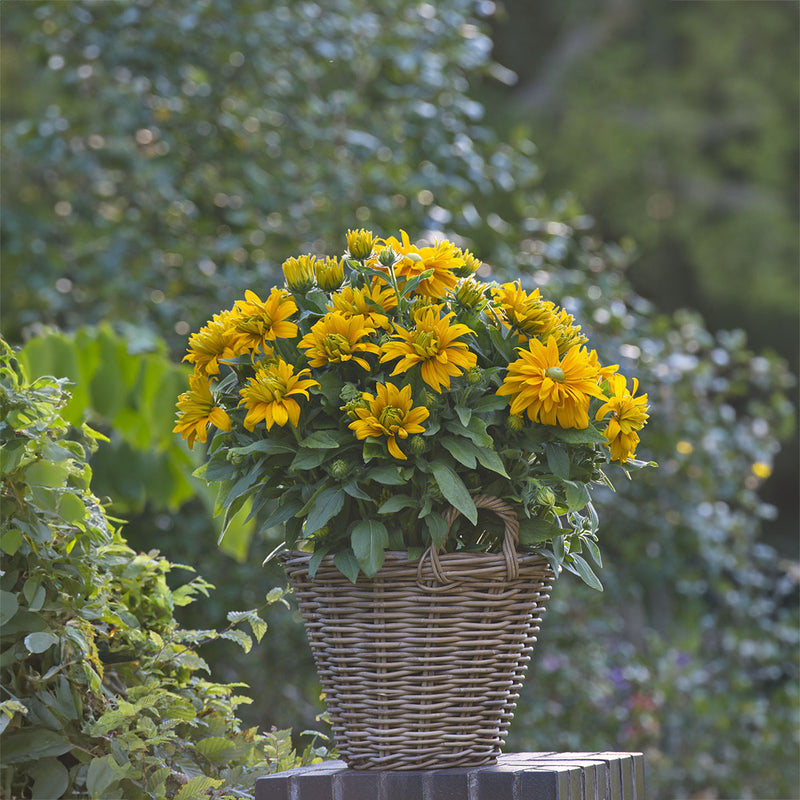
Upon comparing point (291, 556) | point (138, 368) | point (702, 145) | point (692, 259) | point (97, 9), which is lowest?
point (291, 556)

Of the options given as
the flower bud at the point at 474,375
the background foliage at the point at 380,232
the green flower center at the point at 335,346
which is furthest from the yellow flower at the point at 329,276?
the background foliage at the point at 380,232

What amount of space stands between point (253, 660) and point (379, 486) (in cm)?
246

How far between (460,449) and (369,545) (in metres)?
0.15

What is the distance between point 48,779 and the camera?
1188mm

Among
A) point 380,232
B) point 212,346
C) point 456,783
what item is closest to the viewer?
point 456,783

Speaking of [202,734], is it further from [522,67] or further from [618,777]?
[522,67]

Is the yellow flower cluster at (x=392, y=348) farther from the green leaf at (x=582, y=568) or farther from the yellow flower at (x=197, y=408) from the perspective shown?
the green leaf at (x=582, y=568)

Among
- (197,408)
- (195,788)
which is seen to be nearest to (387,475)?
(197,408)

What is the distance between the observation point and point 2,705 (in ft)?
3.59

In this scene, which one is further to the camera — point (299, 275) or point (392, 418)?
point (299, 275)

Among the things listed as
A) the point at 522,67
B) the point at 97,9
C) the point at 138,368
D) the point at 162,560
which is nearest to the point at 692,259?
the point at 522,67

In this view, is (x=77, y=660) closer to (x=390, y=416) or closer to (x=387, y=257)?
(x=390, y=416)

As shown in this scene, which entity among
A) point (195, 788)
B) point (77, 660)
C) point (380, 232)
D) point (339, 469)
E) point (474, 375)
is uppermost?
point (380, 232)

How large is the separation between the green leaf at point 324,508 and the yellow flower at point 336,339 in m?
0.15
